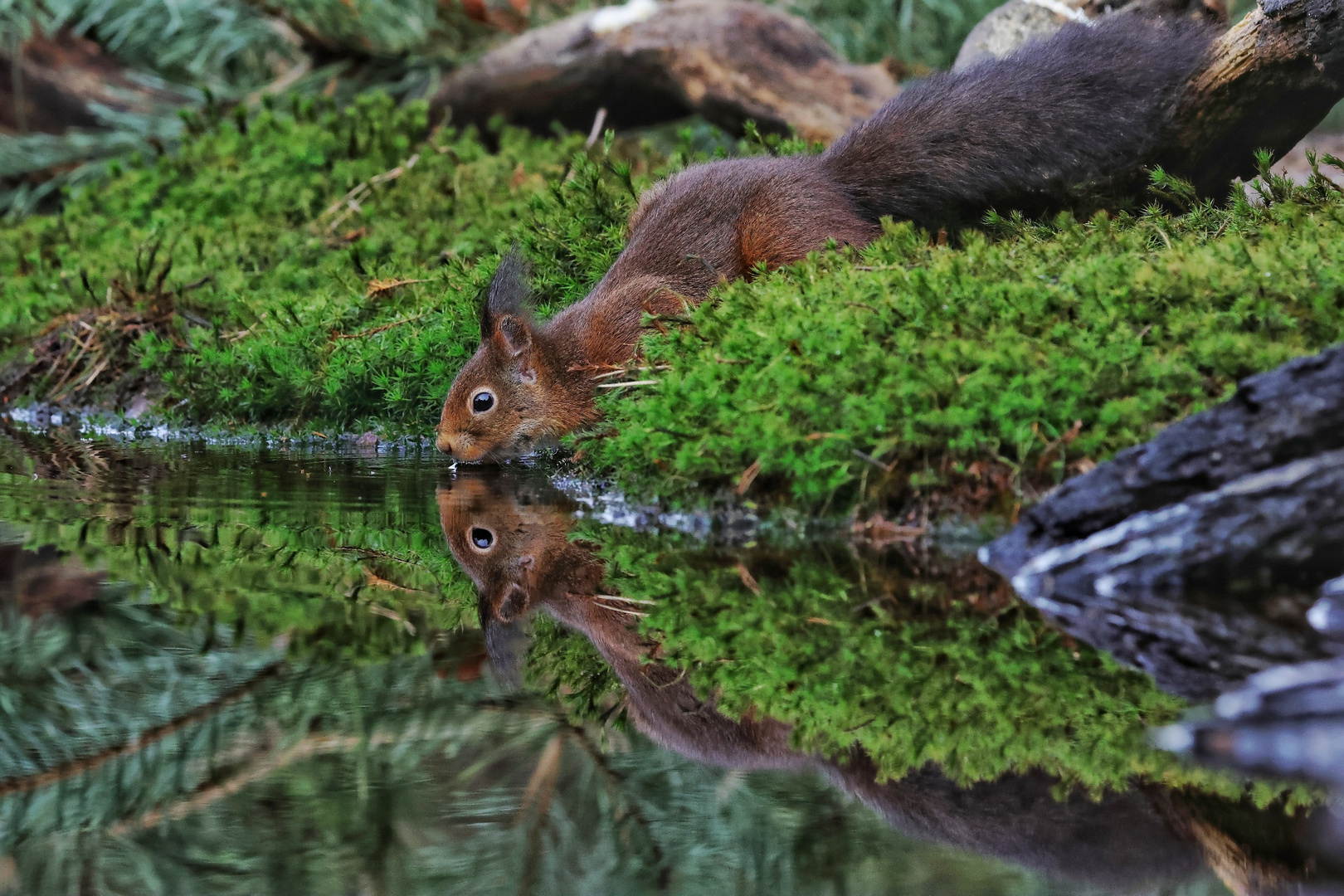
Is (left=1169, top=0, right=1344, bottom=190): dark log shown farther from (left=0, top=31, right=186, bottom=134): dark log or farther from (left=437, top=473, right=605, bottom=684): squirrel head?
(left=0, top=31, right=186, bottom=134): dark log

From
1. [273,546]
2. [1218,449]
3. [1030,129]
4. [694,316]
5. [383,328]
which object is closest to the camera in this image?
[1218,449]

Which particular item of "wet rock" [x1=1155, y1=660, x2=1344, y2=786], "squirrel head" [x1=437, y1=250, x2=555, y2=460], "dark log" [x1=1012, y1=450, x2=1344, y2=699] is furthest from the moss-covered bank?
"wet rock" [x1=1155, y1=660, x2=1344, y2=786]

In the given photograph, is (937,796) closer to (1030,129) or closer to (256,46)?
(1030,129)

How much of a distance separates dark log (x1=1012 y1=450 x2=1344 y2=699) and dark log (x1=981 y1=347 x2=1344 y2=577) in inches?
1.6

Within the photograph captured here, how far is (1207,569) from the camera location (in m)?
3.07

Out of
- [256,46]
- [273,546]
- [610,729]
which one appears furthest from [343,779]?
[256,46]

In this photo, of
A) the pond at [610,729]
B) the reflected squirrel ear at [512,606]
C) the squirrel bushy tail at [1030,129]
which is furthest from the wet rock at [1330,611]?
the squirrel bushy tail at [1030,129]

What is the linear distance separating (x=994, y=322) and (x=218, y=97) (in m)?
10.2

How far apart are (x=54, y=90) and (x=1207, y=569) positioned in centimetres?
1307

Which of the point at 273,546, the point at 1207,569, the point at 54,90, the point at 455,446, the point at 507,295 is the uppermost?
the point at 54,90

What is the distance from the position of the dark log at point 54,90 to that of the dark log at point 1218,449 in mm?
11856

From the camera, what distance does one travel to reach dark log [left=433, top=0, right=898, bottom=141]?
32.6 feet

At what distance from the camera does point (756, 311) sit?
499 centimetres

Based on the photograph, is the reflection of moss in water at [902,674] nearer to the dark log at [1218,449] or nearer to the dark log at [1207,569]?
the dark log at [1207,569]
